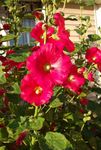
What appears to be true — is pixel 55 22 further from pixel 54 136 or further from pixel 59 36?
pixel 54 136

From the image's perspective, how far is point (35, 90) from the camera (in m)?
1.91


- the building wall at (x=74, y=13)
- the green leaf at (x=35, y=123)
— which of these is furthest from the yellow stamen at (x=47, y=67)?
the building wall at (x=74, y=13)

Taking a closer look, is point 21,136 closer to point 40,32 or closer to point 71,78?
point 71,78

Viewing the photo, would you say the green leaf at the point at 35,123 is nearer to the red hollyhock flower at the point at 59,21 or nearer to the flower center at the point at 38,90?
the flower center at the point at 38,90

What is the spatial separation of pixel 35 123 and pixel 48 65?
0.31 metres

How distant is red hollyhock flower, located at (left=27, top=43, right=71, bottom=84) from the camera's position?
1824 millimetres

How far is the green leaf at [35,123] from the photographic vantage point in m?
2.02

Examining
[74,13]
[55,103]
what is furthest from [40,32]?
[74,13]

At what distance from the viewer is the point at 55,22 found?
2.26m

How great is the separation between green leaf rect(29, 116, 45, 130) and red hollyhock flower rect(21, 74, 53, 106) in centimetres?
15

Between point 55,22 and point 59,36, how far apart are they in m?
0.23

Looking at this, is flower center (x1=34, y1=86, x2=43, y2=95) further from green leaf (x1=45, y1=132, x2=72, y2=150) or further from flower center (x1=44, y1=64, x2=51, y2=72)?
green leaf (x1=45, y1=132, x2=72, y2=150)

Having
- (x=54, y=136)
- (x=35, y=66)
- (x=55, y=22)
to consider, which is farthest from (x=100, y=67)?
(x=35, y=66)

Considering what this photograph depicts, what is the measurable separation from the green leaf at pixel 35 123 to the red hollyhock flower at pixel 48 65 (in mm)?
275
